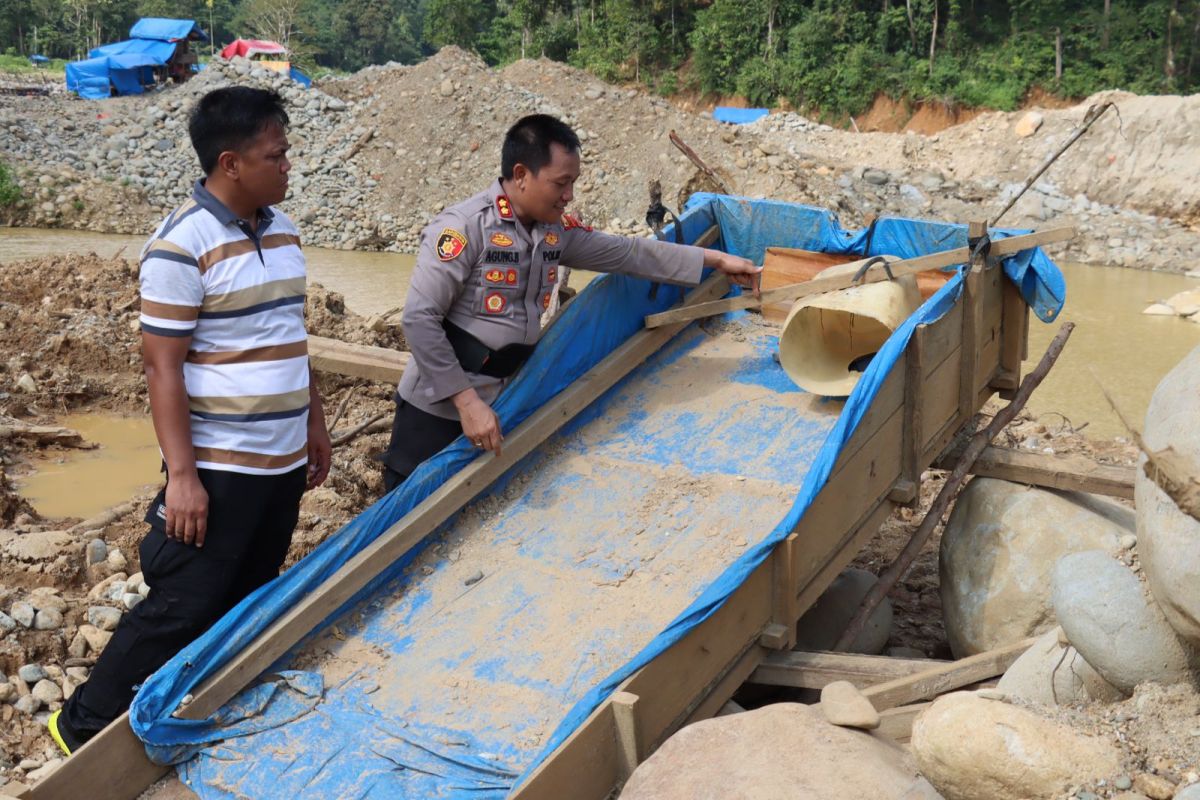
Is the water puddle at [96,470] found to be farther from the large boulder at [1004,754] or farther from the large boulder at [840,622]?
the large boulder at [1004,754]

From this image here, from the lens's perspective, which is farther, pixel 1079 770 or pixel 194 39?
pixel 194 39

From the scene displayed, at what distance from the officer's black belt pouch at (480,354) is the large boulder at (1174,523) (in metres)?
2.32

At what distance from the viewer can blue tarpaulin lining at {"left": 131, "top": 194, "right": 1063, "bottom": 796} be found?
119 inches

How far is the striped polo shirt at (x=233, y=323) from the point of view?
291cm

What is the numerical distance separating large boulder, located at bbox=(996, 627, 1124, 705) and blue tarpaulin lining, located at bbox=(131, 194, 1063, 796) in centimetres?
77

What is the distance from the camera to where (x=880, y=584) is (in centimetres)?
444

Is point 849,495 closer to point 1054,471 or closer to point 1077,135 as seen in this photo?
point 1054,471

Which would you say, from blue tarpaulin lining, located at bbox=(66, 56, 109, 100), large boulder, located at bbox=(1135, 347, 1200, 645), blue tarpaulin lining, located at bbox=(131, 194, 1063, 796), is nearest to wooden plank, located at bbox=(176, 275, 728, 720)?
blue tarpaulin lining, located at bbox=(131, 194, 1063, 796)

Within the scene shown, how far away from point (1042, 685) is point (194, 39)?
3732 centimetres

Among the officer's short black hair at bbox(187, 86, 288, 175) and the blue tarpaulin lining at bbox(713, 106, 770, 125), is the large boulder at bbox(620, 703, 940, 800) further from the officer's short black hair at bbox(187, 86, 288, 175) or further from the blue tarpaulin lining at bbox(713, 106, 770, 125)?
the blue tarpaulin lining at bbox(713, 106, 770, 125)

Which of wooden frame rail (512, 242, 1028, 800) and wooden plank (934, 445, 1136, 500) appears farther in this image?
wooden plank (934, 445, 1136, 500)

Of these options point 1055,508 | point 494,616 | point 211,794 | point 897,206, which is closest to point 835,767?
point 494,616

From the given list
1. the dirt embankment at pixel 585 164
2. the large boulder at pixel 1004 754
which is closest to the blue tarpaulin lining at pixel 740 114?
the dirt embankment at pixel 585 164

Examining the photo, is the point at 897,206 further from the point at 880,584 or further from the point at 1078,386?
A: the point at 880,584
